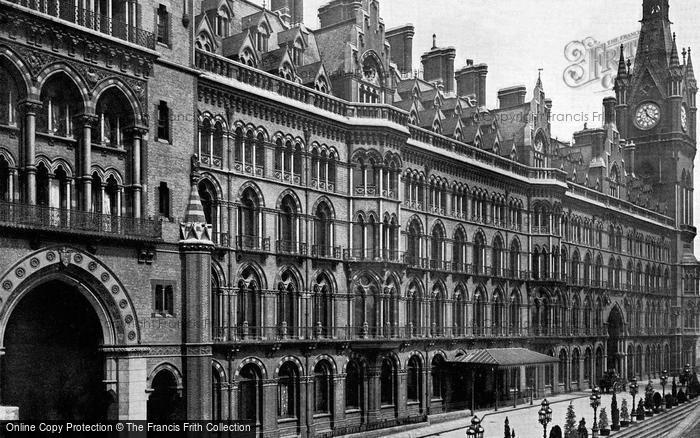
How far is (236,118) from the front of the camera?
40.4m

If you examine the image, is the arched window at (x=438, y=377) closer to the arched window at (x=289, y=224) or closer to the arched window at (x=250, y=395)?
the arched window at (x=289, y=224)

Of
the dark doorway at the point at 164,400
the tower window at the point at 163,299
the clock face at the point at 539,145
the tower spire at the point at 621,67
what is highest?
the tower spire at the point at 621,67

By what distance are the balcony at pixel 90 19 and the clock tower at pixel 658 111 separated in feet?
239

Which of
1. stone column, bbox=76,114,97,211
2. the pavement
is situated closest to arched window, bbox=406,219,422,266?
the pavement

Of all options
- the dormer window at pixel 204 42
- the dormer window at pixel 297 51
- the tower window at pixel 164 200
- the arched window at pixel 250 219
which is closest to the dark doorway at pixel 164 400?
the tower window at pixel 164 200

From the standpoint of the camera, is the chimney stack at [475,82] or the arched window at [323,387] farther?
the chimney stack at [475,82]

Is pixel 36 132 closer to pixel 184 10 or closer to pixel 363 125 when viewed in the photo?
pixel 184 10

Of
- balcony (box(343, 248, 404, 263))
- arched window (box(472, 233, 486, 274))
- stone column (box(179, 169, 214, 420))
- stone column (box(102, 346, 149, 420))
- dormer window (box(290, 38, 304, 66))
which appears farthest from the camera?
arched window (box(472, 233, 486, 274))

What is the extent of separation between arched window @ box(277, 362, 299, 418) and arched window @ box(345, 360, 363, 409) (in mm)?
4552

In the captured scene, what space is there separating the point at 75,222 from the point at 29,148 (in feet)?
10.4

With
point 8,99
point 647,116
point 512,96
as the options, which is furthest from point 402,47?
point 647,116

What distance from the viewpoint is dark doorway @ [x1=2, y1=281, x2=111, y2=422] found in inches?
1259

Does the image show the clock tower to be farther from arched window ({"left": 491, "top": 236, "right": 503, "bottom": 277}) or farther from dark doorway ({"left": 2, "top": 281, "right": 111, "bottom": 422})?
dark doorway ({"left": 2, "top": 281, "right": 111, "bottom": 422})

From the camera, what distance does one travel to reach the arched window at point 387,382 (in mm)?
49281
